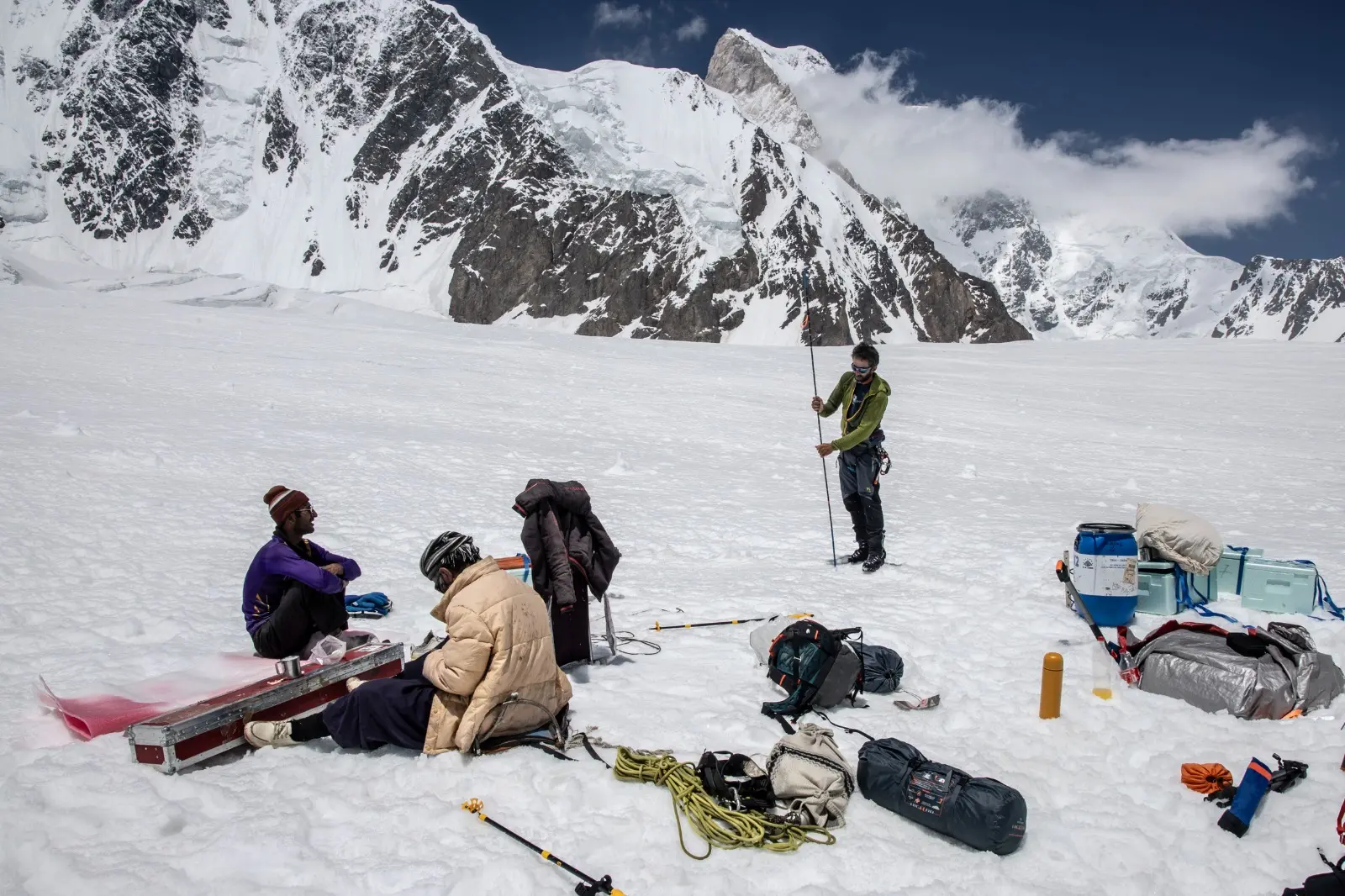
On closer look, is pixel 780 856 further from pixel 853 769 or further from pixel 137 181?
pixel 137 181

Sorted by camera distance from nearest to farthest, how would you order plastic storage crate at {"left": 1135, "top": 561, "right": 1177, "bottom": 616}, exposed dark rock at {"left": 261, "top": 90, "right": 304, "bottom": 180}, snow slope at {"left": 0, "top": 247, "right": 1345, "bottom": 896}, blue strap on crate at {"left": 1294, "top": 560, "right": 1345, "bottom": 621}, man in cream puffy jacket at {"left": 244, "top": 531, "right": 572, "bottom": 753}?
snow slope at {"left": 0, "top": 247, "right": 1345, "bottom": 896}, man in cream puffy jacket at {"left": 244, "top": 531, "right": 572, "bottom": 753}, blue strap on crate at {"left": 1294, "top": 560, "right": 1345, "bottom": 621}, plastic storage crate at {"left": 1135, "top": 561, "right": 1177, "bottom": 616}, exposed dark rock at {"left": 261, "top": 90, "right": 304, "bottom": 180}

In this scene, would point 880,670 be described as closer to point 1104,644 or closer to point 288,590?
point 1104,644

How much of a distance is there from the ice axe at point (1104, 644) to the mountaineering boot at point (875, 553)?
6.13 ft

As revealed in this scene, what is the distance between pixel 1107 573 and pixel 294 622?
626 cm

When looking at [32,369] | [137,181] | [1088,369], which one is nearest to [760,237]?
[137,181]

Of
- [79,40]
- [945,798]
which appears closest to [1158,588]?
[945,798]

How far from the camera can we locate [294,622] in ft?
19.4

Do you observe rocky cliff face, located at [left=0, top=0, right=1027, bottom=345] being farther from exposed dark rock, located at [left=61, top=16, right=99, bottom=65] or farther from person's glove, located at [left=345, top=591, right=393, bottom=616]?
person's glove, located at [left=345, top=591, right=393, bottom=616]

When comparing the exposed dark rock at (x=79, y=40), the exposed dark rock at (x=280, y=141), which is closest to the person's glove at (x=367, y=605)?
the exposed dark rock at (x=280, y=141)

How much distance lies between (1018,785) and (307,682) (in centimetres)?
418

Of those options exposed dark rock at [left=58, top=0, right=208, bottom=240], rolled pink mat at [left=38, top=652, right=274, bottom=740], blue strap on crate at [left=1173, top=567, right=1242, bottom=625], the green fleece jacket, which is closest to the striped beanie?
rolled pink mat at [left=38, top=652, right=274, bottom=740]

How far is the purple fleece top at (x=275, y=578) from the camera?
580cm

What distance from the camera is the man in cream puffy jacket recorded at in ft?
14.8

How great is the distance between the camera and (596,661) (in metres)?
6.33
